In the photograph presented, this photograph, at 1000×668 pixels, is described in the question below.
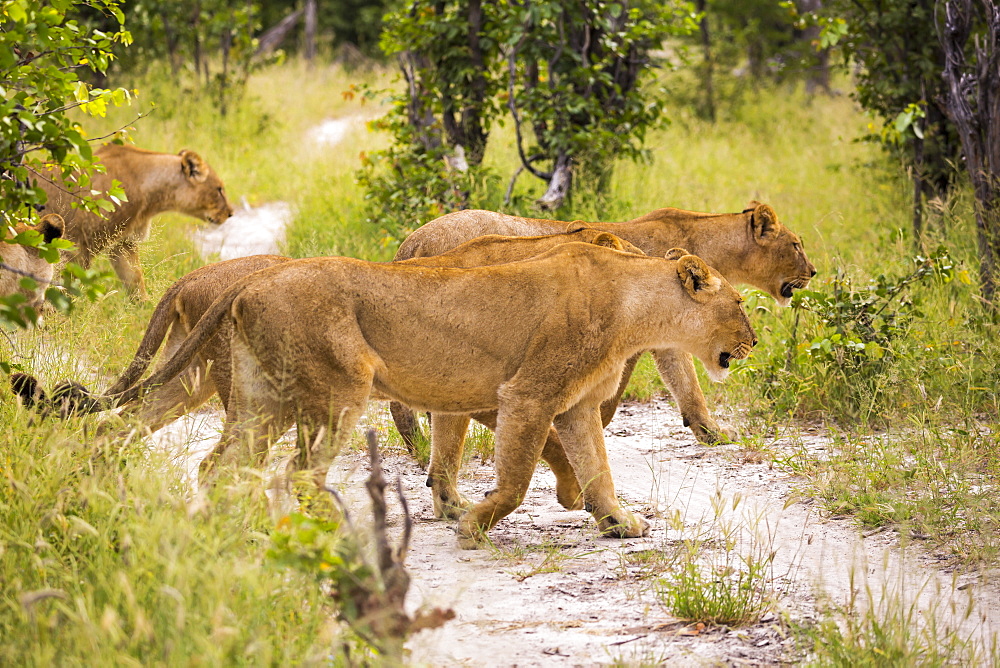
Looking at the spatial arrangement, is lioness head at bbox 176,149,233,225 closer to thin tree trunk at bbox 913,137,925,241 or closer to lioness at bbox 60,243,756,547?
lioness at bbox 60,243,756,547

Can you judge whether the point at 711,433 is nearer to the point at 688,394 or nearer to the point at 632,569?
the point at 688,394

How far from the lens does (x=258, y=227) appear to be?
980 cm

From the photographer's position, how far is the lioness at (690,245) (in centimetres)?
577

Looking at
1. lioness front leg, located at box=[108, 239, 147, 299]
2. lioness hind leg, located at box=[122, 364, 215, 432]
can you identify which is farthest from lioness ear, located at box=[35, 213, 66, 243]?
lioness hind leg, located at box=[122, 364, 215, 432]

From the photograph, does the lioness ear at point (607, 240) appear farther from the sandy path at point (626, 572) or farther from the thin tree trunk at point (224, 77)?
the thin tree trunk at point (224, 77)

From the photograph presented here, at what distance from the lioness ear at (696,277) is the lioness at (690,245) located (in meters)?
1.11

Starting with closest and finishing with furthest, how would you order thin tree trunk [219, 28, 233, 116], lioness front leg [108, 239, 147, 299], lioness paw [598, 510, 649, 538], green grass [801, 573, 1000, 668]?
green grass [801, 573, 1000, 668]
lioness paw [598, 510, 649, 538]
lioness front leg [108, 239, 147, 299]
thin tree trunk [219, 28, 233, 116]

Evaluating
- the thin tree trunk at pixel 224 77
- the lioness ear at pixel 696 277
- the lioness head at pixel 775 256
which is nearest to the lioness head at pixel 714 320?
the lioness ear at pixel 696 277

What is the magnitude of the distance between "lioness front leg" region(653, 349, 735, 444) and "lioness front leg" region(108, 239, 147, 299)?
319cm

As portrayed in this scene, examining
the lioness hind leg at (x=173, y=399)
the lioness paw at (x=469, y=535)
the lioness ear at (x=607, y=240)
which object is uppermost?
the lioness ear at (x=607, y=240)

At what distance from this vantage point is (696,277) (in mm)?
4570

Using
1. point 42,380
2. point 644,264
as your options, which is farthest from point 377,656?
point 42,380

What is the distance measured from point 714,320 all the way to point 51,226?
3501mm

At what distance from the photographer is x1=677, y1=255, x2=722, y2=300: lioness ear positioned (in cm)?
453
